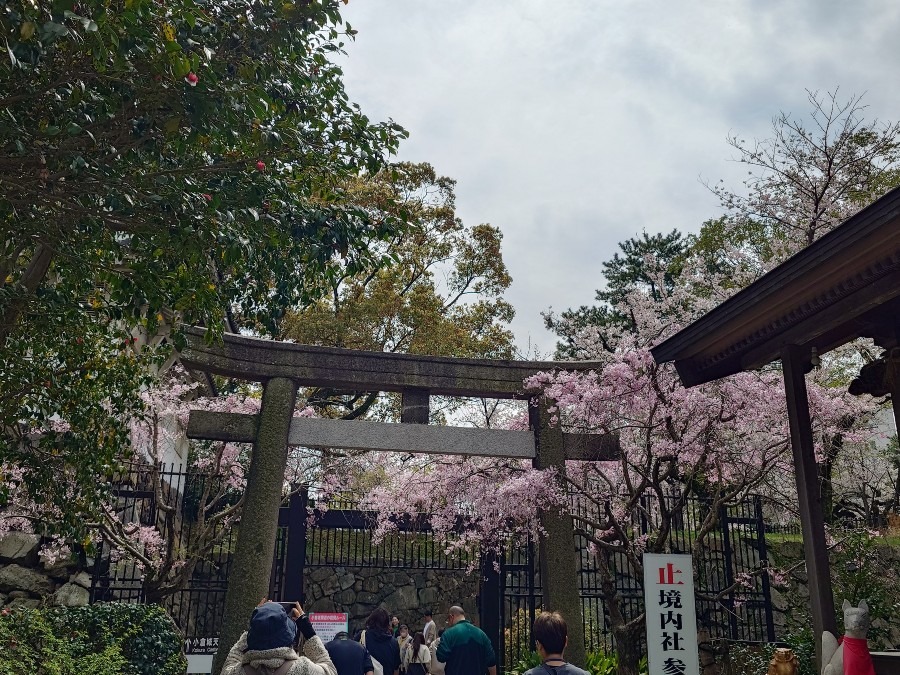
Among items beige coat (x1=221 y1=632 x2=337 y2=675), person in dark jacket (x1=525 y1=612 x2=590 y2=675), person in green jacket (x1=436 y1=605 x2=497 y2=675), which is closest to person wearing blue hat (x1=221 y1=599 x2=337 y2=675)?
beige coat (x1=221 y1=632 x2=337 y2=675)

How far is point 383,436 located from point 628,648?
4.43 meters

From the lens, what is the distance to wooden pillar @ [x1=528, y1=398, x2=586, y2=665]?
10.4 m

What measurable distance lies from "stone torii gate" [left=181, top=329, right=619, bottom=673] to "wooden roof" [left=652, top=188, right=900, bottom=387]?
4.04 meters

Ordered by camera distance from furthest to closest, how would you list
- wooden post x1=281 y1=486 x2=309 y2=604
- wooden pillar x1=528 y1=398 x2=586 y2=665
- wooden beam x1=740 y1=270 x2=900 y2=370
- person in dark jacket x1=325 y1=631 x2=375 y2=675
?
1. wooden post x1=281 y1=486 x2=309 y2=604
2. wooden pillar x1=528 y1=398 x2=586 y2=665
3. person in dark jacket x1=325 y1=631 x2=375 y2=675
4. wooden beam x1=740 y1=270 x2=900 y2=370

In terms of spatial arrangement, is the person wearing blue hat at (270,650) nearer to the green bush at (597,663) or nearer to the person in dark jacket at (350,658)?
the person in dark jacket at (350,658)

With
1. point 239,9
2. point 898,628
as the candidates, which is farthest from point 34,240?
point 898,628

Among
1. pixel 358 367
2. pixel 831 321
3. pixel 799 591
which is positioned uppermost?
pixel 358 367

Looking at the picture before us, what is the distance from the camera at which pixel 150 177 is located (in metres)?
5.44

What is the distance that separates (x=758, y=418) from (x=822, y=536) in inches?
168

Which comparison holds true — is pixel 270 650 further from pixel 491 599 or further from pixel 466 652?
pixel 491 599

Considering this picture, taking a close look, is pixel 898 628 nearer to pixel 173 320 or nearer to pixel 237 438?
pixel 237 438

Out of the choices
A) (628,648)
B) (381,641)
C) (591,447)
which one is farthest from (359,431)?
(628,648)

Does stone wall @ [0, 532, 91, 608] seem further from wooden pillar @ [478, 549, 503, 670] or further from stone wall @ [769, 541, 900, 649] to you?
stone wall @ [769, 541, 900, 649]

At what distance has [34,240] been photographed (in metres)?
5.89
